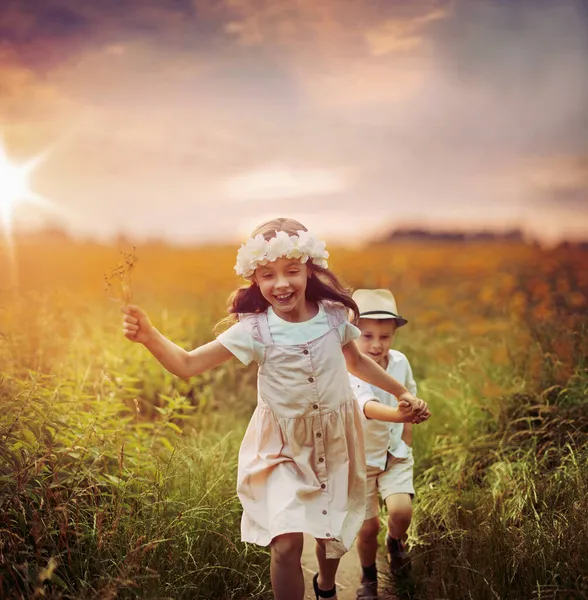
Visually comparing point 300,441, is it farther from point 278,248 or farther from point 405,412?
point 278,248

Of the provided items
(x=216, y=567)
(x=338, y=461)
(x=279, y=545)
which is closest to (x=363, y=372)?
(x=338, y=461)

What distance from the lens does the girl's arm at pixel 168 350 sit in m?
2.51

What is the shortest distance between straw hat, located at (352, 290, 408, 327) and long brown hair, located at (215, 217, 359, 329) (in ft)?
1.54

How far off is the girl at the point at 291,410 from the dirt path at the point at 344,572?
52 centimetres

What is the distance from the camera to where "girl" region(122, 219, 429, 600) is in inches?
109

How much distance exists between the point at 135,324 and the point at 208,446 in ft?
6.04

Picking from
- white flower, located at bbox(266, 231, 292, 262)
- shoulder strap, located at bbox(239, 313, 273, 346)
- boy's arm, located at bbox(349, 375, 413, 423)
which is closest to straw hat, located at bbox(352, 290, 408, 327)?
boy's arm, located at bbox(349, 375, 413, 423)

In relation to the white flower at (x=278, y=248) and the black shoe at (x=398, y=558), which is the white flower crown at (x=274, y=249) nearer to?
the white flower at (x=278, y=248)

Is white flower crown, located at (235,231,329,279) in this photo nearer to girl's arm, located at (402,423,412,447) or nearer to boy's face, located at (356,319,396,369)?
boy's face, located at (356,319,396,369)

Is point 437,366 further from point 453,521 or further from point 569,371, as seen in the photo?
point 453,521

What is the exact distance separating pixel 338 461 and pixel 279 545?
0.43 meters

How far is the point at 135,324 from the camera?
2.51m

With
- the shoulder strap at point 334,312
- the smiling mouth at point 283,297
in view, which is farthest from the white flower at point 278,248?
the shoulder strap at point 334,312

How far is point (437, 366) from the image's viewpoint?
5.42 meters
